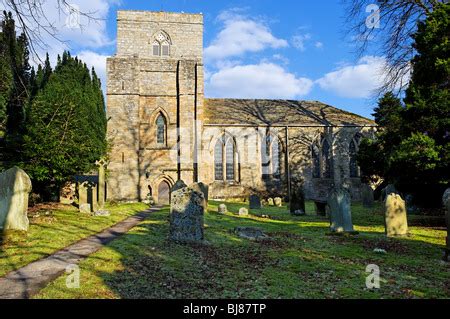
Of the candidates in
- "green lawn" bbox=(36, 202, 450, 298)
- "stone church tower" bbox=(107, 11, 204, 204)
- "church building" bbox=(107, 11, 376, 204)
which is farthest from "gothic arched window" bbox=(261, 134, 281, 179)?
"green lawn" bbox=(36, 202, 450, 298)

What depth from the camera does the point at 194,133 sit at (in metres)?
24.5

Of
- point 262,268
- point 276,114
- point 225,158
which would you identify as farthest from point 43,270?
point 276,114

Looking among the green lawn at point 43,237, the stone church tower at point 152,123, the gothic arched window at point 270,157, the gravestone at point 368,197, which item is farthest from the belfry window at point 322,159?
the green lawn at point 43,237

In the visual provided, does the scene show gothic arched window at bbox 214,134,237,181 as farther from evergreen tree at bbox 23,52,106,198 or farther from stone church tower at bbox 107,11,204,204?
evergreen tree at bbox 23,52,106,198

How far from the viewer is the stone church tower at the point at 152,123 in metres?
23.8

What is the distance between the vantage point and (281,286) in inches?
216

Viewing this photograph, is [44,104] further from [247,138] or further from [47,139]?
[247,138]

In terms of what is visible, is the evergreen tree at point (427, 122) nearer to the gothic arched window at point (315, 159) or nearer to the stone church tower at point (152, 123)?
the gothic arched window at point (315, 159)

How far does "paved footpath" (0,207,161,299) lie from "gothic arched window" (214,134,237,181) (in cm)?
Result: 1685

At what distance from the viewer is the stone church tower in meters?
23.8

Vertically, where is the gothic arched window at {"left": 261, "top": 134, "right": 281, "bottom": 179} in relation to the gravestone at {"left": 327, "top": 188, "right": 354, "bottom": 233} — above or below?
above

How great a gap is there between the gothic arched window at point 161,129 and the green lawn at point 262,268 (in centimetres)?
1527

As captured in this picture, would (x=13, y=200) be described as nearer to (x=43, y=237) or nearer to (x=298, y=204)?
(x=43, y=237)
